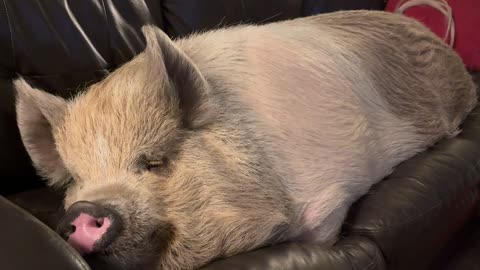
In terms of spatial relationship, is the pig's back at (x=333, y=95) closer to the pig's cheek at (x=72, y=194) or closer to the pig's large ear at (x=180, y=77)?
the pig's large ear at (x=180, y=77)

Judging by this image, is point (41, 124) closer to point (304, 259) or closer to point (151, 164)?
point (151, 164)

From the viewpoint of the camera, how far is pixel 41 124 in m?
1.06

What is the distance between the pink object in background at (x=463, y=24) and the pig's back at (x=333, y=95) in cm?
50

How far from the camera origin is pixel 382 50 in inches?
54.7

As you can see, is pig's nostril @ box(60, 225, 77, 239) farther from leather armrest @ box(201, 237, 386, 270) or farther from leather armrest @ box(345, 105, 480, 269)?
leather armrest @ box(345, 105, 480, 269)

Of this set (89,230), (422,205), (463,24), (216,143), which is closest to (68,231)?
(89,230)

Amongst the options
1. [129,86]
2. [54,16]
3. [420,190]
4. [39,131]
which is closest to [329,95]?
[420,190]

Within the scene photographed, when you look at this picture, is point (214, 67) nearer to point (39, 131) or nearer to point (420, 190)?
point (39, 131)

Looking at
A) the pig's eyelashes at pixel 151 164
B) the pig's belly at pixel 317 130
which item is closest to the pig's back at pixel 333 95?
the pig's belly at pixel 317 130

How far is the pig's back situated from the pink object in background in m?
0.50

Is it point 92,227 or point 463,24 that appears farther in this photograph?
point 463,24

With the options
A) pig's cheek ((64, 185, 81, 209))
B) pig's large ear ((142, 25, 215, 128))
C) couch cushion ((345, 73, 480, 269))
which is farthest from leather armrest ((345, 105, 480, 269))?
pig's cheek ((64, 185, 81, 209))

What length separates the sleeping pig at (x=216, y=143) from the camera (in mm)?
900

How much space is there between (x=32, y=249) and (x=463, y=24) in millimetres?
1649
